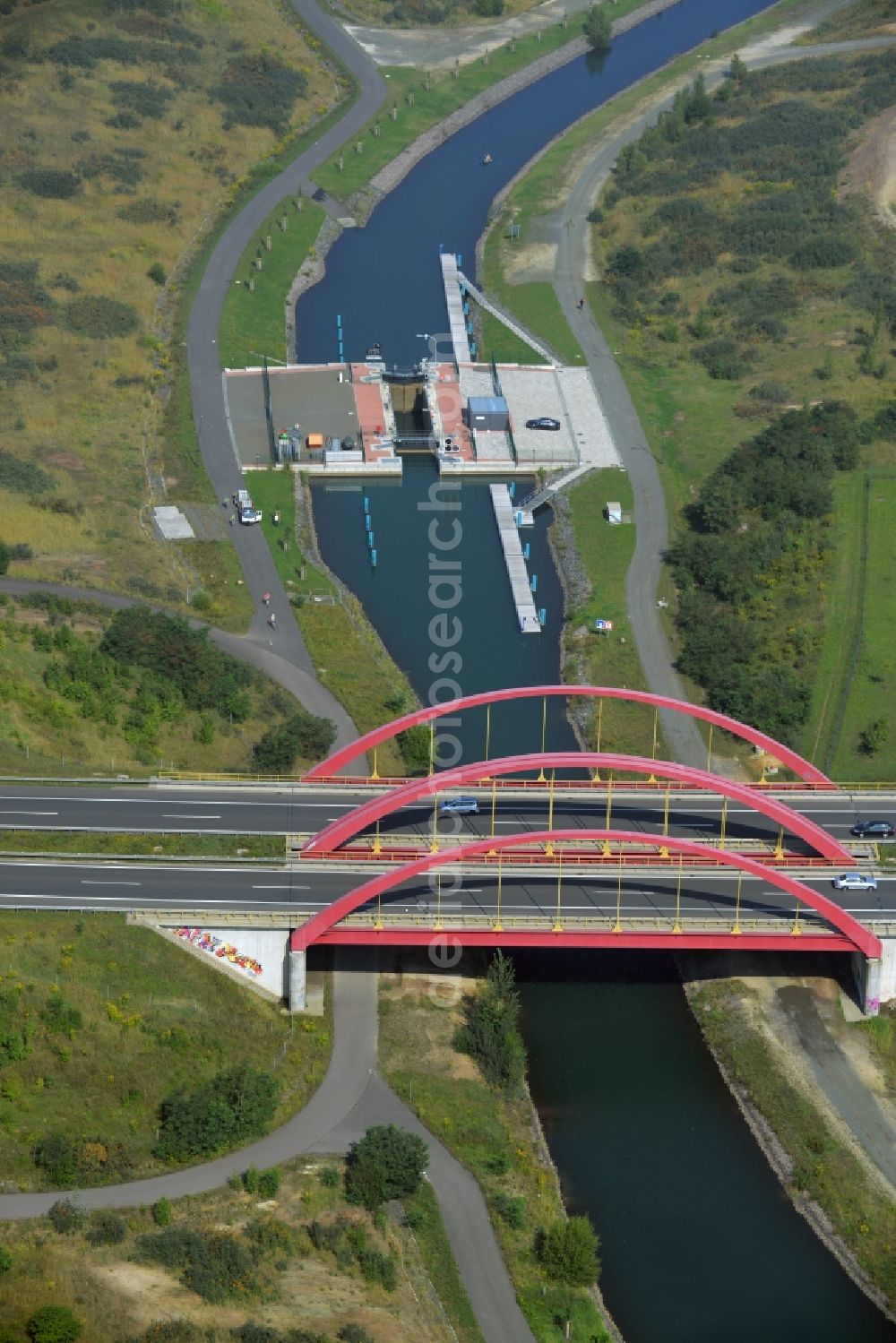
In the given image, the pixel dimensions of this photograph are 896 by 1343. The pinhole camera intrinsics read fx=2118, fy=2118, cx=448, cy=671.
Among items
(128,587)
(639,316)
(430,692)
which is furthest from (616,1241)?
(639,316)

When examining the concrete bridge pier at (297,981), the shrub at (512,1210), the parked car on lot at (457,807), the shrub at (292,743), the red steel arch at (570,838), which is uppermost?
the shrub at (292,743)

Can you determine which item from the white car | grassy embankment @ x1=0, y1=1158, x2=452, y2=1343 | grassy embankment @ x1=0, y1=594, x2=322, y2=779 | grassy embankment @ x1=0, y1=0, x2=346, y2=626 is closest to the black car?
the white car

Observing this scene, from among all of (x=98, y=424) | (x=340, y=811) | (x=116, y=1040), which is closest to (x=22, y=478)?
(x=98, y=424)

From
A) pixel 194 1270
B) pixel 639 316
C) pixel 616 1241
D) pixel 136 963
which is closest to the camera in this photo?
pixel 194 1270

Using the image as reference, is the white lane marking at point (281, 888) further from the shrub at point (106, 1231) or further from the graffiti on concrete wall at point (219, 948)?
the shrub at point (106, 1231)

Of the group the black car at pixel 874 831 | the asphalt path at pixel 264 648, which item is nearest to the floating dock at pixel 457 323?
the asphalt path at pixel 264 648

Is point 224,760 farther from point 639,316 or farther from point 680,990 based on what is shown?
point 639,316
